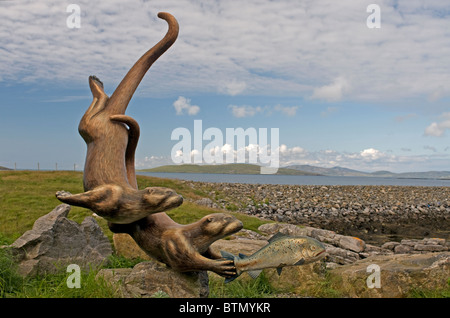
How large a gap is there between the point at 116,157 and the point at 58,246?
392 cm

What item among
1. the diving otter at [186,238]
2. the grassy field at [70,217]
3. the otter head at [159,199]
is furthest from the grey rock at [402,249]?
the otter head at [159,199]

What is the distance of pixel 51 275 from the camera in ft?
23.1

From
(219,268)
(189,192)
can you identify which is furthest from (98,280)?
(189,192)

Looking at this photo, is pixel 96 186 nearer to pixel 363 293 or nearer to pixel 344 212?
pixel 363 293

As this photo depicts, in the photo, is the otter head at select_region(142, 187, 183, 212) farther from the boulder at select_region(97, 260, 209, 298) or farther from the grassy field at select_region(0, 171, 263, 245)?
the grassy field at select_region(0, 171, 263, 245)

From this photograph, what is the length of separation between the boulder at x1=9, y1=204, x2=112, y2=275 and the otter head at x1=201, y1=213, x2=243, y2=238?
13.1 feet

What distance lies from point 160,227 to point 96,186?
38.7 inches

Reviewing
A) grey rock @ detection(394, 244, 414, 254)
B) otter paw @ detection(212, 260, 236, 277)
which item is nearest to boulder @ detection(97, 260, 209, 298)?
otter paw @ detection(212, 260, 236, 277)

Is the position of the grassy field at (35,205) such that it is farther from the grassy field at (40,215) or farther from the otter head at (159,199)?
the otter head at (159,199)

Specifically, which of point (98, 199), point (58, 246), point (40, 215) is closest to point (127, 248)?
point (58, 246)

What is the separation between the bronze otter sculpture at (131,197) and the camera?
4266 mm

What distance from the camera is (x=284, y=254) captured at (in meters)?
4.38

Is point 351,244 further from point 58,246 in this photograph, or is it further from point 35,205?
point 35,205
